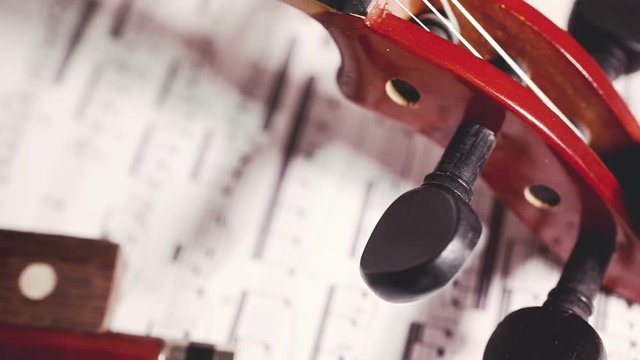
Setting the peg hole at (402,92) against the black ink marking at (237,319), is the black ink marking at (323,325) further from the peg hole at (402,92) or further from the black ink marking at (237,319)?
the peg hole at (402,92)

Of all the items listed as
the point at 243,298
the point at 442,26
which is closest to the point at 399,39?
the point at 442,26

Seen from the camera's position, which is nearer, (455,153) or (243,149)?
(455,153)

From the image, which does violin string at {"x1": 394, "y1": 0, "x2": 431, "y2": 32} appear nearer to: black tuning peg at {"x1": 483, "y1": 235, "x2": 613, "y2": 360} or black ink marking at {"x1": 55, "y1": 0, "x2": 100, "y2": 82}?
black tuning peg at {"x1": 483, "y1": 235, "x2": 613, "y2": 360}

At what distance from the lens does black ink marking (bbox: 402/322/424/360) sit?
73 centimetres

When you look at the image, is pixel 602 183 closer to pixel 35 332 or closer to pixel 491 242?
pixel 491 242

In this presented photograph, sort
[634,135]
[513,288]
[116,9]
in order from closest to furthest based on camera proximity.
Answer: [634,135] < [513,288] < [116,9]

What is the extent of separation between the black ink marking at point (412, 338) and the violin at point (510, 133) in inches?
5.3

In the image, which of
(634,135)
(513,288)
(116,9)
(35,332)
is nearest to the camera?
(35,332)

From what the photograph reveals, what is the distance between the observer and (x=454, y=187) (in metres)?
0.55

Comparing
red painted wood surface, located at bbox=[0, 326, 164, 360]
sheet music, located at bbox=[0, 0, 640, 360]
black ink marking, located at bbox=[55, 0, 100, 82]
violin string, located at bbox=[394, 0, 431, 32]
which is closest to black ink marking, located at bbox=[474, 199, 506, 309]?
sheet music, located at bbox=[0, 0, 640, 360]

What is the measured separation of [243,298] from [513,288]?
25 centimetres

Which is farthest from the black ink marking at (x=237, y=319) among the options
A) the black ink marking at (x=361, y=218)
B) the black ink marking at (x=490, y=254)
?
the black ink marking at (x=490, y=254)

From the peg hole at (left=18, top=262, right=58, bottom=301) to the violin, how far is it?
0.21m

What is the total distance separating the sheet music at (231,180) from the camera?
740 millimetres
